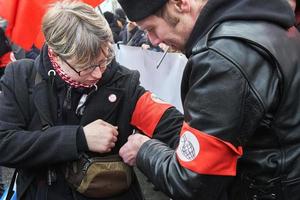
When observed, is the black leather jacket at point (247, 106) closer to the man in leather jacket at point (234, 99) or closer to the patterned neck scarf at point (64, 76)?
the man in leather jacket at point (234, 99)

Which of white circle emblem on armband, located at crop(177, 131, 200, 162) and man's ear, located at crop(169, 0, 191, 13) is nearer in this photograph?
white circle emblem on armband, located at crop(177, 131, 200, 162)

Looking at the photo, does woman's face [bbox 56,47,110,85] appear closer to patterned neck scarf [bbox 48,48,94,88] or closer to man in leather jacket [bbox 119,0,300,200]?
patterned neck scarf [bbox 48,48,94,88]

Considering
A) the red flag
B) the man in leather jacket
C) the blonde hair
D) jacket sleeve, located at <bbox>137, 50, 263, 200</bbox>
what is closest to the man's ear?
the man in leather jacket

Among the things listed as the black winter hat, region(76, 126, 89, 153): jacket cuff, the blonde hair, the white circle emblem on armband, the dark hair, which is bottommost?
the dark hair

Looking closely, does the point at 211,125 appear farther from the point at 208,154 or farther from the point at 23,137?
the point at 23,137

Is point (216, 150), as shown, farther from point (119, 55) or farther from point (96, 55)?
point (119, 55)

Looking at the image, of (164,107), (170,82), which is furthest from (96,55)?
(170,82)

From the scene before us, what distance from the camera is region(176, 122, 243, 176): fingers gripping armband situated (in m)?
1.21

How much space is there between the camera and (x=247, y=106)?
119 centimetres

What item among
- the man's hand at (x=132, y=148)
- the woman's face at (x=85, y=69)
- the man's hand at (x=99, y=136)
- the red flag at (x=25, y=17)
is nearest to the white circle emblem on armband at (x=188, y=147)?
the man's hand at (x=132, y=148)

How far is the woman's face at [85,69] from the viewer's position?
192cm

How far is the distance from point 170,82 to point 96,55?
6.11 feet

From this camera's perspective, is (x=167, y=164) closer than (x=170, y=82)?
Yes

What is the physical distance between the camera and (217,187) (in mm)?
1278
